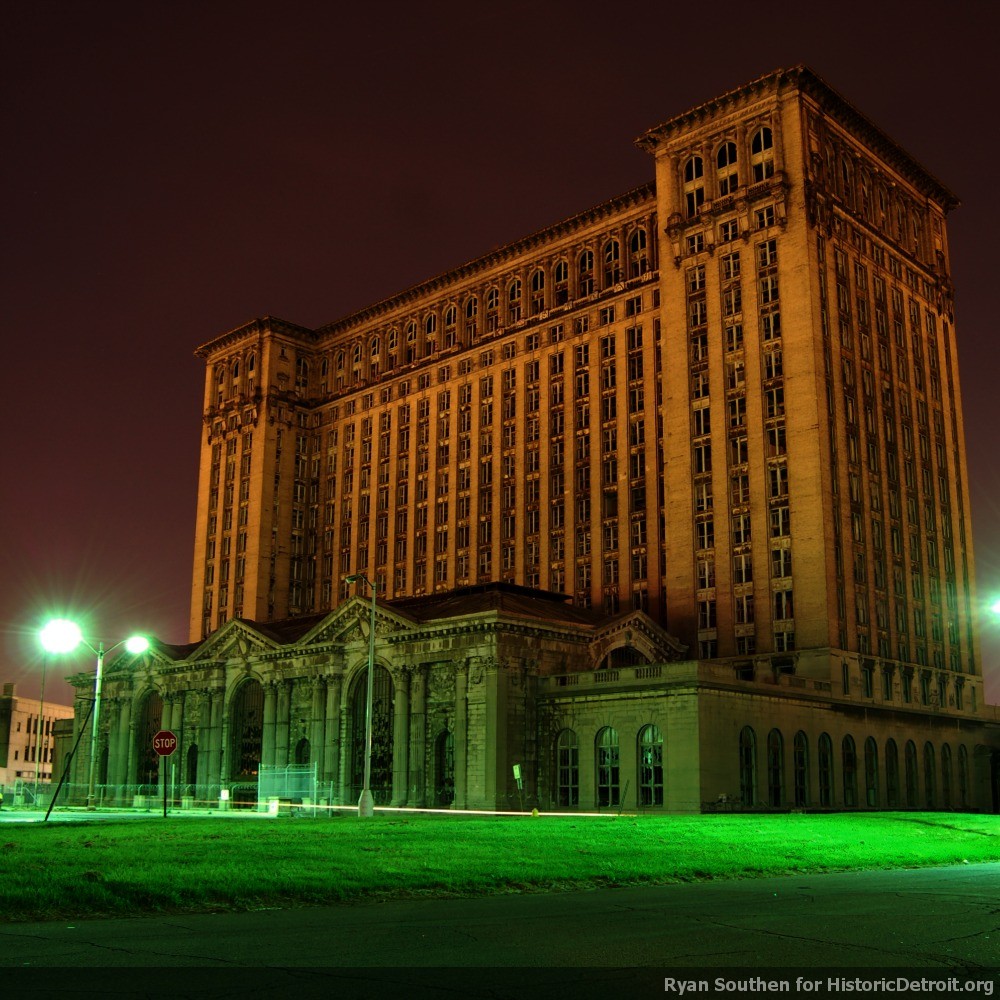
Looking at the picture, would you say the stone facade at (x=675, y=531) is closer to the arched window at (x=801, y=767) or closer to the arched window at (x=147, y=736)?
the arched window at (x=801, y=767)

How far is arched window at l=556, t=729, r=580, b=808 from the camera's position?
7288cm

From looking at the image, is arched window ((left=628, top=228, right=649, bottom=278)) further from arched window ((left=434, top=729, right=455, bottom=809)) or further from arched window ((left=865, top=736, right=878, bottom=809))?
arched window ((left=434, top=729, right=455, bottom=809))

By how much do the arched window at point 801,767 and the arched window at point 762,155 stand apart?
4343 centimetres

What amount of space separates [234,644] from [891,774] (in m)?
50.4

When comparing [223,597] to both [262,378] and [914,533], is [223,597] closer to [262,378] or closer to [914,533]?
[262,378]

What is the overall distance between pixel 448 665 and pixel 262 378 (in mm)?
62800

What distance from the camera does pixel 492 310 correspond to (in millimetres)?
114875

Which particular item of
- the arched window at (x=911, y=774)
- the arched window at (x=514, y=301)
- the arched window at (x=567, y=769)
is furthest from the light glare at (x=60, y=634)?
the arched window at (x=514, y=301)

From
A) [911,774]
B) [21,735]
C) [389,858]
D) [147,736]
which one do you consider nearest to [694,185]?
[911,774]

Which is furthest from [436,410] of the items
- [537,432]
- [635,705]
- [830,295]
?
[635,705]

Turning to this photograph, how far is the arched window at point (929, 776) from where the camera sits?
268 feet

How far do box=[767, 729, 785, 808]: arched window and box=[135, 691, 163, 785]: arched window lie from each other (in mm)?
54779

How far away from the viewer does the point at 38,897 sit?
1911 cm

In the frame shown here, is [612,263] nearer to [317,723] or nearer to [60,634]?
[317,723]
